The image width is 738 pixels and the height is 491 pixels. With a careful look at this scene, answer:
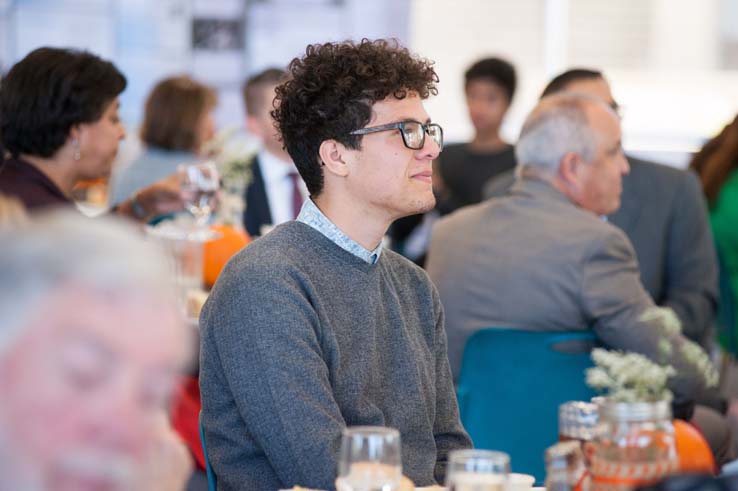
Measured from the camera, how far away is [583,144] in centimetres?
338

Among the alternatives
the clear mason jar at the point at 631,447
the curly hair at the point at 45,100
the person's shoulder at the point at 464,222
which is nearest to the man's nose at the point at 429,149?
the person's shoulder at the point at 464,222

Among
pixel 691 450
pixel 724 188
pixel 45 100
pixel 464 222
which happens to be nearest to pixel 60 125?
pixel 45 100

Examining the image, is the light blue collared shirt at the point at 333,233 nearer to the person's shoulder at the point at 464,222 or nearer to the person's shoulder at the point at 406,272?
the person's shoulder at the point at 406,272

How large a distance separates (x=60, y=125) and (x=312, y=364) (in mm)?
1702

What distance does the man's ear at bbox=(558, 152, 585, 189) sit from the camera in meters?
3.33

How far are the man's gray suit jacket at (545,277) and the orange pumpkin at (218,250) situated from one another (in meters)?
1.24

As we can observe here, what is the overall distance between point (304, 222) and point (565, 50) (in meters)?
5.66

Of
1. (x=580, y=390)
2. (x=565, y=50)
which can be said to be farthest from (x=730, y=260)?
(x=565, y=50)

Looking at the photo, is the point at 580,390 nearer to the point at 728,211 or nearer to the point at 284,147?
the point at 284,147

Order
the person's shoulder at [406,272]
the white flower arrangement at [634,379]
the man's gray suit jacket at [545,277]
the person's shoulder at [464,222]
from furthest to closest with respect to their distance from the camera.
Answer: the person's shoulder at [464,222] → the man's gray suit jacket at [545,277] → the person's shoulder at [406,272] → the white flower arrangement at [634,379]

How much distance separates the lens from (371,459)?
145 cm

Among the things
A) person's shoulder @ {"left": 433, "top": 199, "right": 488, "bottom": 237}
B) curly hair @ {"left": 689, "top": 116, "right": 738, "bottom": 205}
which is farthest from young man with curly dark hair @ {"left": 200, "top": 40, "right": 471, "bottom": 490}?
curly hair @ {"left": 689, "top": 116, "right": 738, "bottom": 205}

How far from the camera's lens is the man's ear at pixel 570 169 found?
131 inches

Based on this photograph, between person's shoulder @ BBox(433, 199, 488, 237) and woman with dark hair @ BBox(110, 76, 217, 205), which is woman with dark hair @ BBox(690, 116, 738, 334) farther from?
woman with dark hair @ BBox(110, 76, 217, 205)
